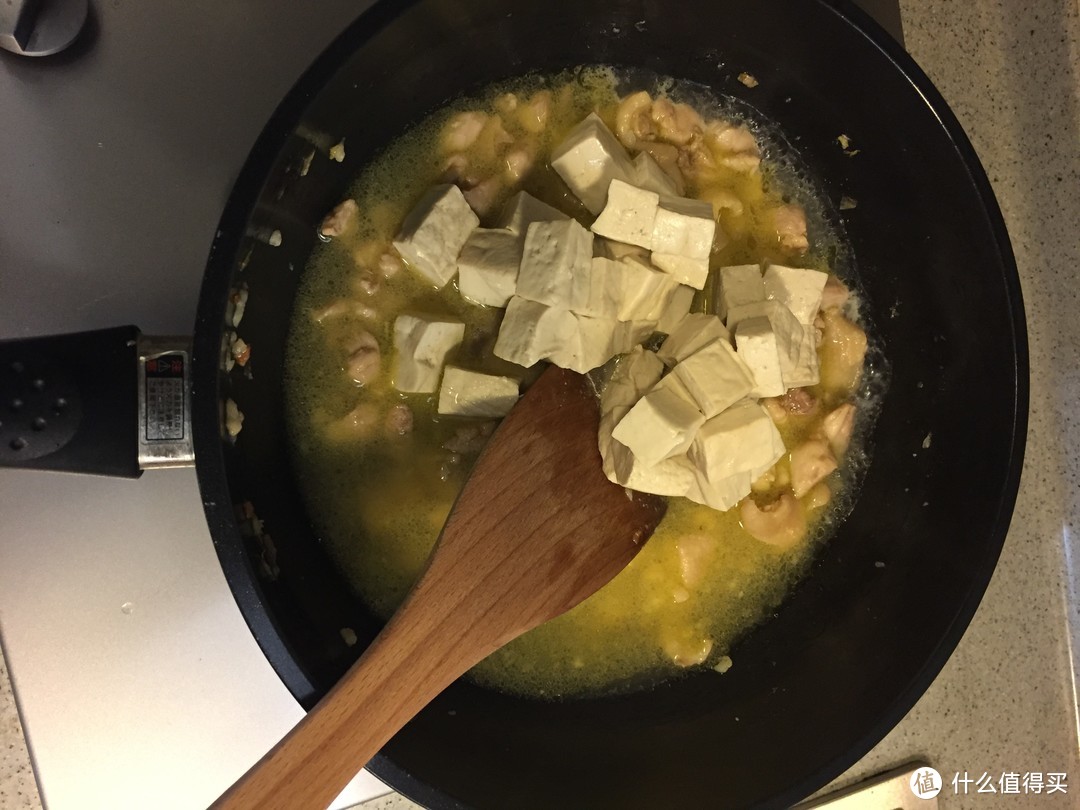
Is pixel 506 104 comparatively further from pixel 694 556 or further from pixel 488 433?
pixel 694 556

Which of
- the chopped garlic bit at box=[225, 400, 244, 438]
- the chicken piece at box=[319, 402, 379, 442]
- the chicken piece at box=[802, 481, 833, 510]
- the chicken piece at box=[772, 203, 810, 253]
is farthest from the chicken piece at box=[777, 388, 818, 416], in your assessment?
the chopped garlic bit at box=[225, 400, 244, 438]

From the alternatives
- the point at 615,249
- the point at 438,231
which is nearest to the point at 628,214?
the point at 615,249

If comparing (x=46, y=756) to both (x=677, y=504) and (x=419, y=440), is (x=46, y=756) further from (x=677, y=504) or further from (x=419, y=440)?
(x=677, y=504)

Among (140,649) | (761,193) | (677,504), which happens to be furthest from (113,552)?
(761,193)

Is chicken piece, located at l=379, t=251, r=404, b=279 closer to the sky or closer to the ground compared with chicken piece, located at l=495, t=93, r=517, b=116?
closer to the ground

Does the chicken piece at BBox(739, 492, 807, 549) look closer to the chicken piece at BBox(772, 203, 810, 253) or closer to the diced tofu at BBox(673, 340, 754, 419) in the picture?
the diced tofu at BBox(673, 340, 754, 419)

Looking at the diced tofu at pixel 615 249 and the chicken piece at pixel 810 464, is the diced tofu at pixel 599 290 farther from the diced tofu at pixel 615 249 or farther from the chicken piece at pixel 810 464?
the chicken piece at pixel 810 464
